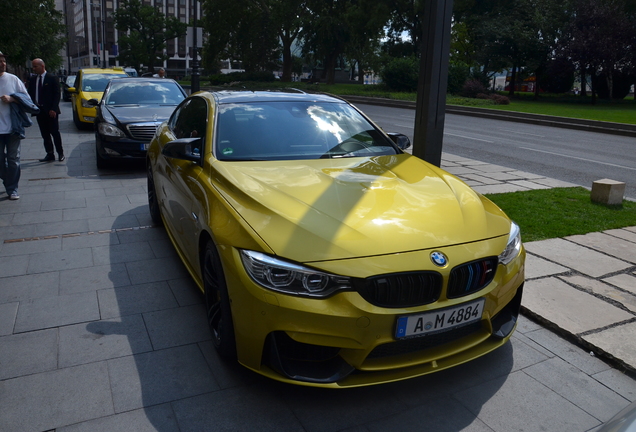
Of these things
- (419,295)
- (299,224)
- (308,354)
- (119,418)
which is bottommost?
(119,418)

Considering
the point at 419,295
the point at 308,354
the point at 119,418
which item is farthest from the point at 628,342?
the point at 119,418

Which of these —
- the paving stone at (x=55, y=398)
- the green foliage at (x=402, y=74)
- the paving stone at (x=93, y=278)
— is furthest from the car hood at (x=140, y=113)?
the green foliage at (x=402, y=74)

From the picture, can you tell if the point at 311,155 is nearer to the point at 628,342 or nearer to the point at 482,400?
the point at 482,400

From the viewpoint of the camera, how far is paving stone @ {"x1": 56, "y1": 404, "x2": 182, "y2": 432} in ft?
9.09

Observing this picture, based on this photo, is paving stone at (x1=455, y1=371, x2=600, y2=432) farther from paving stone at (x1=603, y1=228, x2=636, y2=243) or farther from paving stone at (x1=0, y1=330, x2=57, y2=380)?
paving stone at (x1=603, y1=228, x2=636, y2=243)

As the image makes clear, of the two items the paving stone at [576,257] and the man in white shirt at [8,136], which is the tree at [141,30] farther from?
the paving stone at [576,257]

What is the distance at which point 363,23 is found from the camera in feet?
153

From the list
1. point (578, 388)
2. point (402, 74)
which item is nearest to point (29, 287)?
point (578, 388)

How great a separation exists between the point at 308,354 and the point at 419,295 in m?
0.63

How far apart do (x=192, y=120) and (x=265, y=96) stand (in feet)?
2.28

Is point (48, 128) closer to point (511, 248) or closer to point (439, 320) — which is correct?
point (511, 248)

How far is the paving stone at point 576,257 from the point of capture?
501 cm

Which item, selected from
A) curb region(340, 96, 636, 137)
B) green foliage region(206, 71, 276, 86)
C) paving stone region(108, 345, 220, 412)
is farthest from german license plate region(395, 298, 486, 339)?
green foliage region(206, 71, 276, 86)

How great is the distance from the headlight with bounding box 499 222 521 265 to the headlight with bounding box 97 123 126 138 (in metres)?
7.68
